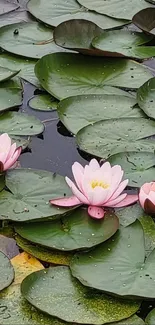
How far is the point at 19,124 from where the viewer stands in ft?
7.72

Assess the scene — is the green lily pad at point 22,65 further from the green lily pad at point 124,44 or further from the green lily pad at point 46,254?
the green lily pad at point 46,254

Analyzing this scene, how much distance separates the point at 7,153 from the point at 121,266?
526mm

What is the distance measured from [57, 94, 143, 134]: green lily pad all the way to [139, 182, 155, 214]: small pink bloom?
0.48 meters

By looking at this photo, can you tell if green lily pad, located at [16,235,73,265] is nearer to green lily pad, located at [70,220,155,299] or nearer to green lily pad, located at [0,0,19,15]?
green lily pad, located at [70,220,155,299]

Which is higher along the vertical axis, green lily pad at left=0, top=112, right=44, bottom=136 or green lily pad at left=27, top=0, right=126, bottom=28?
green lily pad at left=27, top=0, right=126, bottom=28

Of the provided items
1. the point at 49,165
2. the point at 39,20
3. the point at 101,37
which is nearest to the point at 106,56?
the point at 101,37

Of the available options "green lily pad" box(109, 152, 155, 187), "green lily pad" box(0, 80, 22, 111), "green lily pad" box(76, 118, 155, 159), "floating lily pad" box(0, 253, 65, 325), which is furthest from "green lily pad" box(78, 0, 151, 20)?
"floating lily pad" box(0, 253, 65, 325)

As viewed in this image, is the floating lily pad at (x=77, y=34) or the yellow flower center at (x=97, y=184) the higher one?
the floating lily pad at (x=77, y=34)

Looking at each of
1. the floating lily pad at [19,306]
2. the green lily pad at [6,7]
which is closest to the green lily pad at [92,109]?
the floating lily pad at [19,306]

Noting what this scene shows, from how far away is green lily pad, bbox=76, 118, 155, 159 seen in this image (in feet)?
7.35

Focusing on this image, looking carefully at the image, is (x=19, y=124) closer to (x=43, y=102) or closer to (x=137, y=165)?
(x=43, y=102)

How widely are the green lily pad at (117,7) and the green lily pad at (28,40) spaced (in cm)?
26

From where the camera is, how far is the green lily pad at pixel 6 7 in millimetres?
3076

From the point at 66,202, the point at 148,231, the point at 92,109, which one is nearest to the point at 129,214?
the point at 148,231
